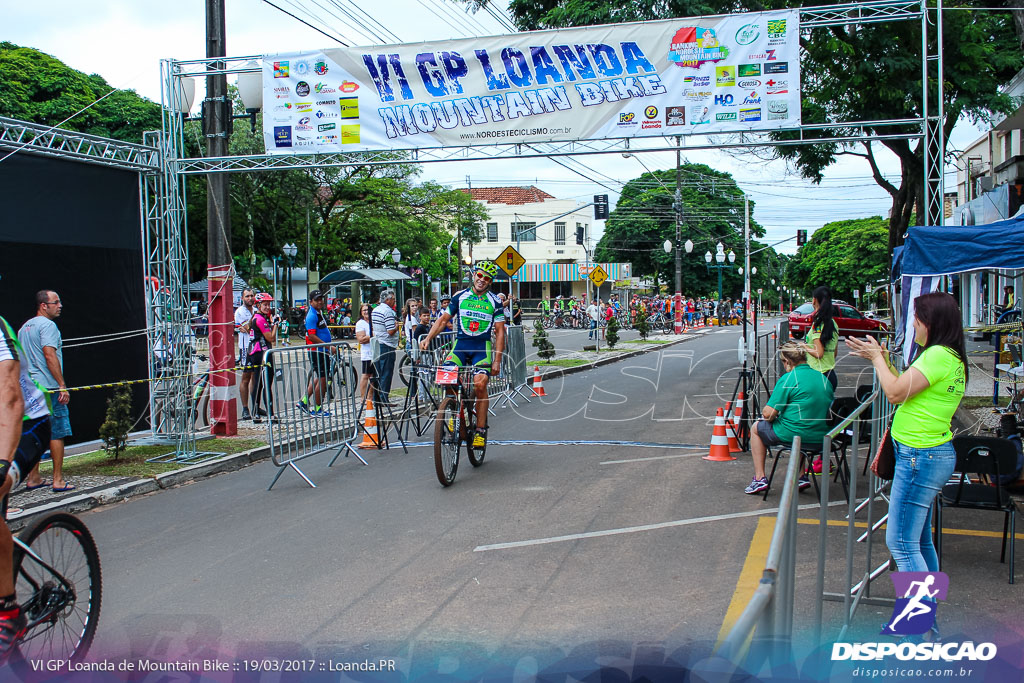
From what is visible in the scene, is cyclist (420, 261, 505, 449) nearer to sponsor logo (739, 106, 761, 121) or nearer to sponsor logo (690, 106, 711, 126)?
sponsor logo (690, 106, 711, 126)

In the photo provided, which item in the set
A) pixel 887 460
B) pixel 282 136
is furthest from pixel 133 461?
pixel 887 460

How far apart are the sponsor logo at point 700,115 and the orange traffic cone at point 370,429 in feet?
20.0

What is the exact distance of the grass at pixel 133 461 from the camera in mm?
8766

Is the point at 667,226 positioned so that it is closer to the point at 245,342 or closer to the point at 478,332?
the point at 245,342

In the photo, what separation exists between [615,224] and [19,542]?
72596mm

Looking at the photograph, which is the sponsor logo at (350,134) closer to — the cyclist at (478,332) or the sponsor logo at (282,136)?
the sponsor logo at (282,136)

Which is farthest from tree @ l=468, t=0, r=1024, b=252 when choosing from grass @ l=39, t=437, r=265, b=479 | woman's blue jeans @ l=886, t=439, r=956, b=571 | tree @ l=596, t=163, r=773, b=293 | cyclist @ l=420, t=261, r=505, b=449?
tree @ l=596, t=163, r=773, b=293

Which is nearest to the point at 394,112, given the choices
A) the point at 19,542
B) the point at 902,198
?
the point at 19,542

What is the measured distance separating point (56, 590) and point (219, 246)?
7.86m

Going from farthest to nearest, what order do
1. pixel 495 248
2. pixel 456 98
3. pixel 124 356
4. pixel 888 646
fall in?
pixel 495 248 → pixel 456 98 → pixel 124 356 → pixel 888 646

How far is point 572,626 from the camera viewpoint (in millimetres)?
4445

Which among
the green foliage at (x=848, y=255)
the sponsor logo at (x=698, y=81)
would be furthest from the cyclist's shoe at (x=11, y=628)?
the green foliage at (x=848, y=255)

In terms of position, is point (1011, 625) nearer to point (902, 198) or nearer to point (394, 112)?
point (394, 112)

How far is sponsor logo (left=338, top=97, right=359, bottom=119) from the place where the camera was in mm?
12367
